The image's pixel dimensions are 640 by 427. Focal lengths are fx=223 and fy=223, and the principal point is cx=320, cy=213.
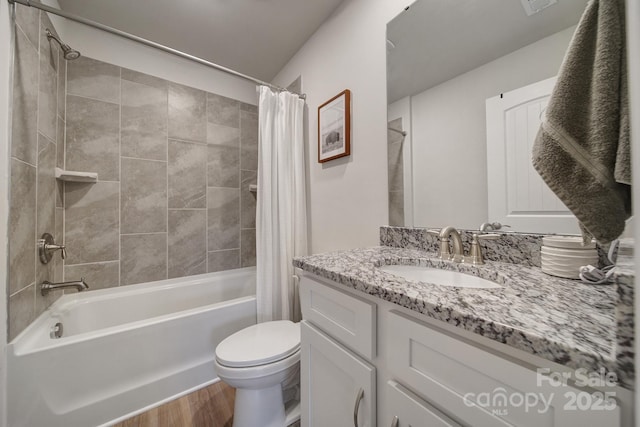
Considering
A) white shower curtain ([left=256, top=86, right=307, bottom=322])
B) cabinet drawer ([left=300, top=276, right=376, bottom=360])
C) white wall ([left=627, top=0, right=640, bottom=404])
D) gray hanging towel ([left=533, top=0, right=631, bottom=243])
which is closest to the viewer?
white wall ([left=627, top=0, right=640, bottom=404])

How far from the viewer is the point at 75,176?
57.1 inches

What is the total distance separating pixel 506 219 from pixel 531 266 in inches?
6.5

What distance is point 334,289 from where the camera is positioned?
695mm

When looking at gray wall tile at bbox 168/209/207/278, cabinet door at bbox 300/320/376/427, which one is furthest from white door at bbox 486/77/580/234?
gray wall tile at bbox 168/209/207/278

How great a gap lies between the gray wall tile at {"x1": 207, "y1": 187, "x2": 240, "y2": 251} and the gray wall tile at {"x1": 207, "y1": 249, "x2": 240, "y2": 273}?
5 cm

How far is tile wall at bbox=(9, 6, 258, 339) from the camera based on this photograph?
1101mm

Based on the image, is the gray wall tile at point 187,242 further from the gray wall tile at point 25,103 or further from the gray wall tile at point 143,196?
the gray wall tile at point 25,103

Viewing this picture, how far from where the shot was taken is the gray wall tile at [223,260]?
A: 203cm

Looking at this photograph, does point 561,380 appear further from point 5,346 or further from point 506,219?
point 5,346

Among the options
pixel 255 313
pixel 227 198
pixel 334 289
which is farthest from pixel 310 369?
pixel 227 198

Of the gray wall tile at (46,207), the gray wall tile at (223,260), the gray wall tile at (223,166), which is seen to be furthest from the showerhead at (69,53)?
the gray wall tile at (223,260)

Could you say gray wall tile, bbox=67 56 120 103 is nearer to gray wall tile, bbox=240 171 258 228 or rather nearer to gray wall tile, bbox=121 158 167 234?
gray wall tile, bbox=121 158 167 234

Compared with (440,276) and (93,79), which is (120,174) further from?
(440,276)

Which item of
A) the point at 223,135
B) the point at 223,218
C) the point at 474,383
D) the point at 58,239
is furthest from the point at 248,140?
the point at 474,383
